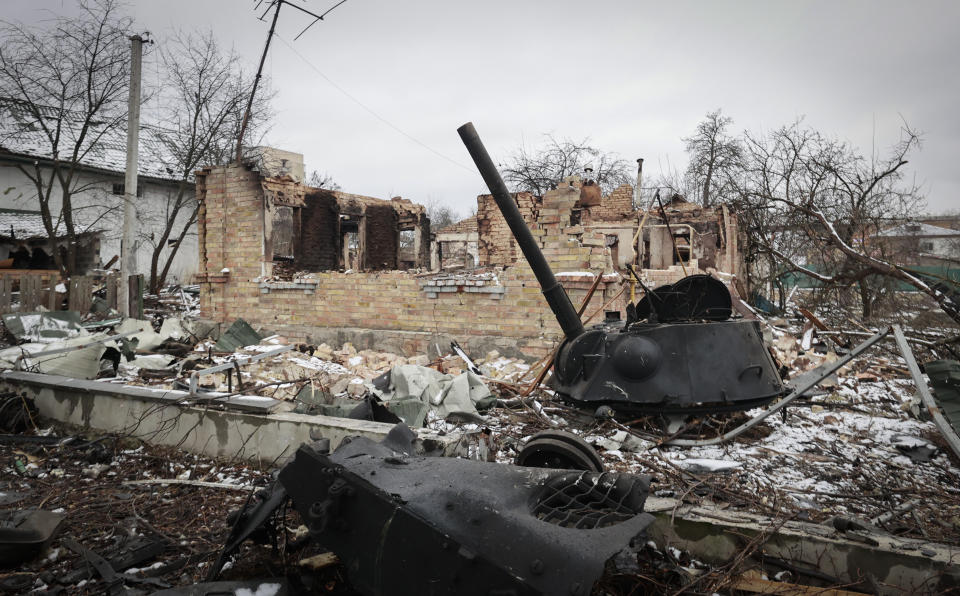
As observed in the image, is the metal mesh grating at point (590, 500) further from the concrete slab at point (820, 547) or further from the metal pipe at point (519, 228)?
the metal pipe at point (519, 228)

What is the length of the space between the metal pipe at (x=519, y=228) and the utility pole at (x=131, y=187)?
862cm

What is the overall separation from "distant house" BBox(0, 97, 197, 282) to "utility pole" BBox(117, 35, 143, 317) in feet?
23.2

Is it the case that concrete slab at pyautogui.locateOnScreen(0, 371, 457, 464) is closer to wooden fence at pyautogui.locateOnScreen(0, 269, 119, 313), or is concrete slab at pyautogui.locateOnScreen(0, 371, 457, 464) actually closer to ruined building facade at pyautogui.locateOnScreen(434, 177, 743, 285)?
wooden fence at pyautogui.locateOnScreen(0, 269, 119, 313)

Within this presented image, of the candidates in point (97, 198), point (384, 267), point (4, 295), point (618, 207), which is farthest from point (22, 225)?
point (618, 207)

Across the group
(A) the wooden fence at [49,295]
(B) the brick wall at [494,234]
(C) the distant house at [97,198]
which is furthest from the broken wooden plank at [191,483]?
(C) the distant house at [97,198]

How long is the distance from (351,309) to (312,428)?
15.3 feet

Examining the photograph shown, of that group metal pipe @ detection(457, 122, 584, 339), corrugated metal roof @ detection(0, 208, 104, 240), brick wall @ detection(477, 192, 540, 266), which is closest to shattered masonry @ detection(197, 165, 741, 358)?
brick wall @ detection(477, 192, 540, 266)

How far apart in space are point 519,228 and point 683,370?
76.3 inches

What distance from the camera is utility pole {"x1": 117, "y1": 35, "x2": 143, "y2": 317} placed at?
1020 centimetres

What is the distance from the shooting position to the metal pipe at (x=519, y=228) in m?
4.80

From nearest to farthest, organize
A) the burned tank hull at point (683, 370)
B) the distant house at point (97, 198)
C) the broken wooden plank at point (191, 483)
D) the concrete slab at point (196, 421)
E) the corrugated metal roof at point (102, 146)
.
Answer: the broken wooden plank at point (191, 483) → the concrete slab at point (196, 421) → the burned tank hull at point (683, 370) → the corrugated metal roof at point (102, 146) → the distant house at point (97, 198)

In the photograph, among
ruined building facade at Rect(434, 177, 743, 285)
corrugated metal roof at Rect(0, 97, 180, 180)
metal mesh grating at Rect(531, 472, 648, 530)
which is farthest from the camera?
corrugated metal roof at Rect(0, 97, 180, 180)

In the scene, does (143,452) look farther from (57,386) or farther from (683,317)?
(683,317)

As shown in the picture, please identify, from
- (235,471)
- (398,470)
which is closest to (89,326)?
(235,471)
